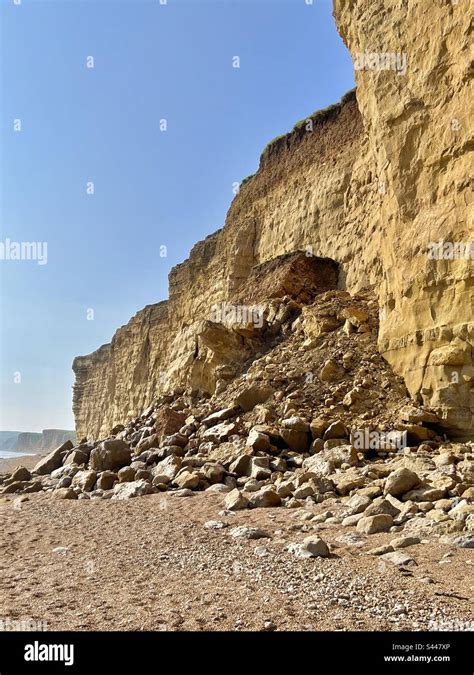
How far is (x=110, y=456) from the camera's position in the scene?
1083 centimetres

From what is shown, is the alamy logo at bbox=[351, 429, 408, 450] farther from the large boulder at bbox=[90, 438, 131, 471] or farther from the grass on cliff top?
the grass on cliff top

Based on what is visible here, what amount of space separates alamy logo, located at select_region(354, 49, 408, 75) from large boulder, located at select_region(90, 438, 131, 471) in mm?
9385

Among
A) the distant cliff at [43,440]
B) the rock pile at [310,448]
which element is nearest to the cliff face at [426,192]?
the rock pile at [310,448]

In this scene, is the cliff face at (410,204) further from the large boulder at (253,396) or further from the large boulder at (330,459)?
the large boulder at (253,396)

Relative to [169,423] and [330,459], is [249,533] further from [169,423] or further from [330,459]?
[169,423]

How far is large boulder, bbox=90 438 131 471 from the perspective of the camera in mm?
10781

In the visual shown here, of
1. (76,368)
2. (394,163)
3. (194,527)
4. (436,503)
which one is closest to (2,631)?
(194,527)
